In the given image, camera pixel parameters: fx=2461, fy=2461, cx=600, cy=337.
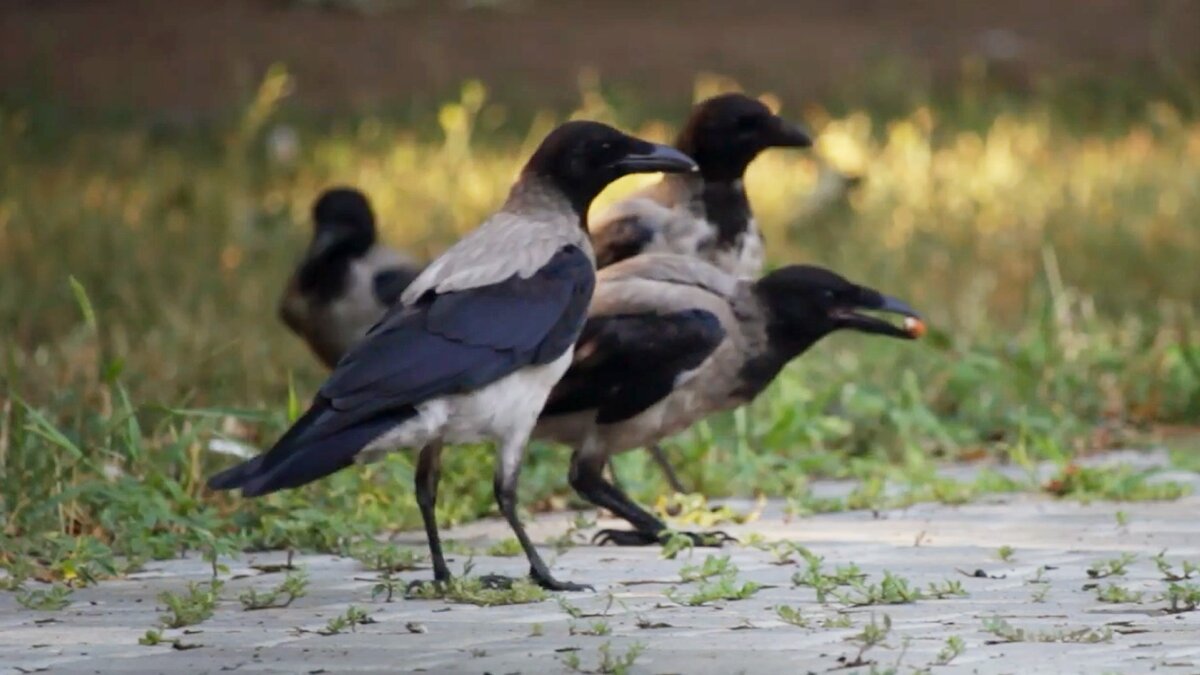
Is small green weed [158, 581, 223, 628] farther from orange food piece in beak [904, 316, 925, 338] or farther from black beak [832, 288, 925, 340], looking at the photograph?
orange food piece in beak [904, 316, 925, 338]

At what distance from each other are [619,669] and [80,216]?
8401 millimetres

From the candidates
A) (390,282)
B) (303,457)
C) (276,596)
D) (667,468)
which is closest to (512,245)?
(303,457)

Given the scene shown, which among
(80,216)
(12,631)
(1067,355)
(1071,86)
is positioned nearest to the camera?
(12,631)

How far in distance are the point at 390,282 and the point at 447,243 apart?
2623 mm

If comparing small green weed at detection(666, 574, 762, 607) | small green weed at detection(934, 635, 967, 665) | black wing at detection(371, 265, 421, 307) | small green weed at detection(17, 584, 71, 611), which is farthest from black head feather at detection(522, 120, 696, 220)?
black wing at detection(371, 265, 421, 307)

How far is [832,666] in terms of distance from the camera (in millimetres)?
4793

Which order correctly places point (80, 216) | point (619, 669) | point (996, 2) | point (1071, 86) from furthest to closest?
point (996, 2) → point (1071, 86) → point (80, 216) → point (619, 669)

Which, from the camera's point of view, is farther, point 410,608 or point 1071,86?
point 1071,86

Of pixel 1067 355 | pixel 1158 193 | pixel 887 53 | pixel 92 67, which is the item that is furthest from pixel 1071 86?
pixel 1067 355

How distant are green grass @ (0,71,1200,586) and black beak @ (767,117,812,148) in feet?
2.83

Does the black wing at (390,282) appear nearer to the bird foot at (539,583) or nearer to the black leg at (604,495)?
the black leg at (604,495)

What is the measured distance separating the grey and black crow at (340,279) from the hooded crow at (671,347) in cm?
260

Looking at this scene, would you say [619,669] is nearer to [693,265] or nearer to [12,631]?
[12,631]

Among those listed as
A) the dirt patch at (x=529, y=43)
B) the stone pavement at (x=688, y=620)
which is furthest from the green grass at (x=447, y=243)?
the dirt patch at (x=529, y=43)
